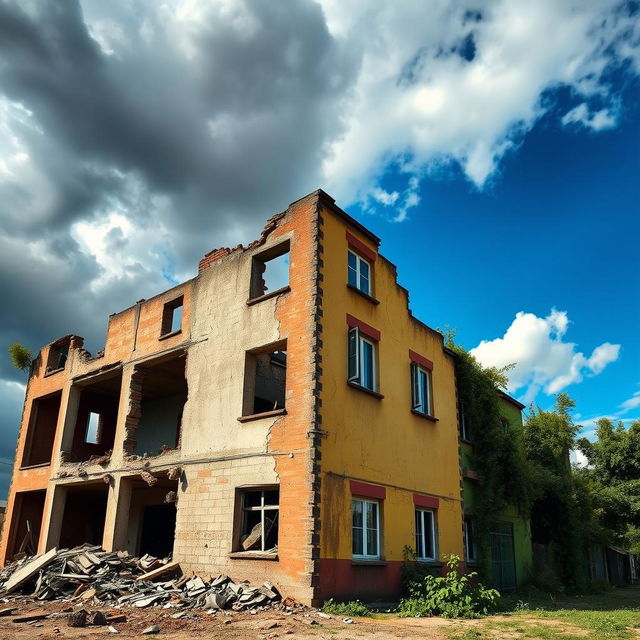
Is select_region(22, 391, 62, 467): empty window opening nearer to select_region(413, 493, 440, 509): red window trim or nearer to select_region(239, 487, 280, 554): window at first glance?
select_region(239, 487, 280, 554): window

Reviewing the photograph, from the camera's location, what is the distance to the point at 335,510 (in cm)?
1248

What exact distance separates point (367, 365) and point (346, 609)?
235 inches

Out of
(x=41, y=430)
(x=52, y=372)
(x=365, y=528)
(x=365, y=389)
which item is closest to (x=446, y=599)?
(x=365, y=528)

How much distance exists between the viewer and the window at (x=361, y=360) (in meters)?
14.2

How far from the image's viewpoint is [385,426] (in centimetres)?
1499

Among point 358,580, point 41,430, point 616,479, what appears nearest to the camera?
point 358,580

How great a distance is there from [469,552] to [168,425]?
1108cm

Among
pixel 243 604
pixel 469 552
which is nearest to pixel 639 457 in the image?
pixel 469 552

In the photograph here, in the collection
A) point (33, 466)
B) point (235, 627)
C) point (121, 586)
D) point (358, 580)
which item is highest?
point (33, 466)

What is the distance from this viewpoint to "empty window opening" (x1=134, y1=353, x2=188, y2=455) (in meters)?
19.6

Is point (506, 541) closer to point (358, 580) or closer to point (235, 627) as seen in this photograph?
point (358, 580)

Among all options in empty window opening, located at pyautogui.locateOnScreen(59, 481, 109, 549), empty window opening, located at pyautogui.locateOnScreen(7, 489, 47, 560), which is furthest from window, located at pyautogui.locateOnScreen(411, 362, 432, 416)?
empty window opening, located at pyautogui.locateOnScreen(7, 489, 47, 560)

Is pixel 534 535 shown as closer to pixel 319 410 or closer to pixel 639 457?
pixel 639 457

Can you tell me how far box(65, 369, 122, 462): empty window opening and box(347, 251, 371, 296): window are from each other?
966cm
